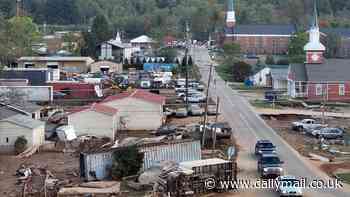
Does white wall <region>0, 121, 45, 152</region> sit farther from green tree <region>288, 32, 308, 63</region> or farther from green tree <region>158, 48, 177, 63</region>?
green tree <region>288, 32, 308, 63</region>

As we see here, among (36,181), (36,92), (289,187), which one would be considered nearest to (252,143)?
(289,187)

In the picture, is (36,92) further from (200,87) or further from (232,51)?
(232,51)

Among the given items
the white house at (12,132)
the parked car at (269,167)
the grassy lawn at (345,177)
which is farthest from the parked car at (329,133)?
the white house at (12,132)

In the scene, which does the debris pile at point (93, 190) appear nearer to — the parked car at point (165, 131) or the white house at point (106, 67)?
the parked car at point (165, 131)

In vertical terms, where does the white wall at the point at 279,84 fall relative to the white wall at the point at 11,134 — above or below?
above

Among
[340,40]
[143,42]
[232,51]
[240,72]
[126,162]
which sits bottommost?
[126,162]

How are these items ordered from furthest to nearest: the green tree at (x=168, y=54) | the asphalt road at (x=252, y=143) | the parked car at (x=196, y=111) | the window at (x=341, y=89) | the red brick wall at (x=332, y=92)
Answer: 1. the green tree at (x=168, y=54)
2. the window at (x=341, y=89)
3. the red brick wall at (x=332, y=92)
4. the parked car at (x=196, y=111)
5. the asphalt road at (x=252, y=143)
